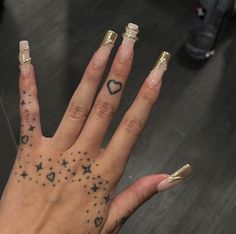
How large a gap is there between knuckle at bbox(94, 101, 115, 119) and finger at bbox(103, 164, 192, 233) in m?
0.17

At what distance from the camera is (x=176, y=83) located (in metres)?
1.94

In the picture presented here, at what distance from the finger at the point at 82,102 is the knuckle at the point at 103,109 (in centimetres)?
3

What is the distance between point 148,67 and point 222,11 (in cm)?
45

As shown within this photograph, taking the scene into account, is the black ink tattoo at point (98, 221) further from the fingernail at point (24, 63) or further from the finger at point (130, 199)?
the fingernail at point (24, 63)

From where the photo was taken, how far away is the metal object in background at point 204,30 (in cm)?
194

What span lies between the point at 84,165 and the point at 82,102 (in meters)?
0.15

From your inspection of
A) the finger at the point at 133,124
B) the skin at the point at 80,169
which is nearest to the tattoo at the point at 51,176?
the skin at the point at 80,169

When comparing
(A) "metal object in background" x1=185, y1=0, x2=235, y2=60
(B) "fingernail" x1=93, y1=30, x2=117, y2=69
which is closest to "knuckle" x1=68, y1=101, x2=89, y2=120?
(B) "fingernail" x1=93, y1=30, x2=117, y2=69

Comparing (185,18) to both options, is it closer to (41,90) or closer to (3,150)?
(41,90)

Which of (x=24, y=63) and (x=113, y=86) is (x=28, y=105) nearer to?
(x=24, y=63)

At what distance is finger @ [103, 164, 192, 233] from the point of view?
881 mm

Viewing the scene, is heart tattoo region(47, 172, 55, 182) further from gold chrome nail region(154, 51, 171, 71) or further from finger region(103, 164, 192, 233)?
gold chrome nail region(154, 51, 171, 71)

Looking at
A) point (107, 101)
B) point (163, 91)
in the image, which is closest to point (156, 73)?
point (107, 101)

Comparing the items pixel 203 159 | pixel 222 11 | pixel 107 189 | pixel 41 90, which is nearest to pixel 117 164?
pixel 107 189
